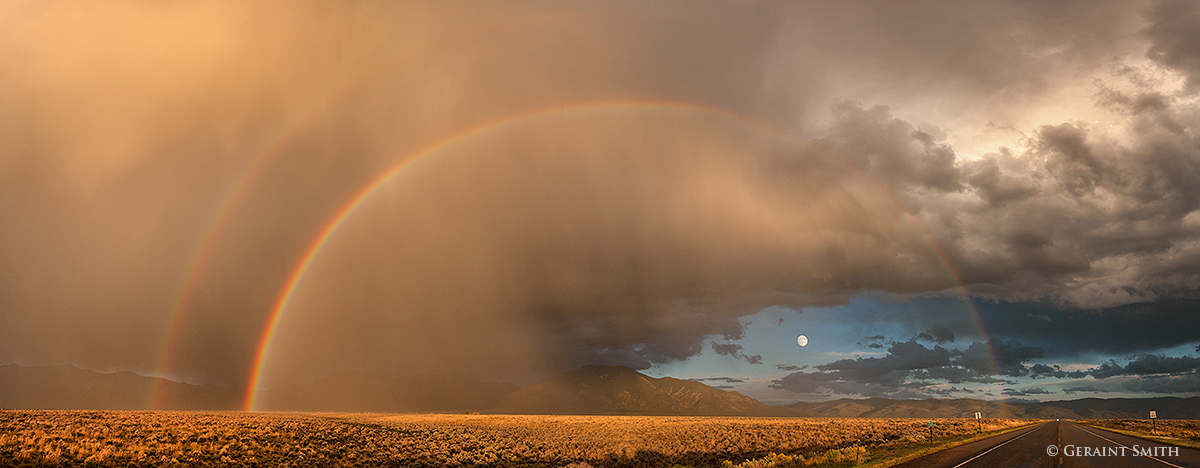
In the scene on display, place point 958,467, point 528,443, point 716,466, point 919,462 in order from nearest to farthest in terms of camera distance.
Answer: point 958,467 → point 919,462 → point 716,466 → point 528,443

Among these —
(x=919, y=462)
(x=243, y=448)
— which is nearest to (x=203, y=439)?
(x=243, y=448)

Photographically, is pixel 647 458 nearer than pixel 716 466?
No

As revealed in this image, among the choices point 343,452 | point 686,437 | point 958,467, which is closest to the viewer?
point 958,467

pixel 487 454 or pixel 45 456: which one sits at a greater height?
pixel 45 456

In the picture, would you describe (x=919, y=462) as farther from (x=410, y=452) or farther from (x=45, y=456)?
(x=45, y=456)

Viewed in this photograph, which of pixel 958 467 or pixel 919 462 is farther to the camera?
pixel 919 462

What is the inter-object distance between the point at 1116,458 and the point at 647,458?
2620cm

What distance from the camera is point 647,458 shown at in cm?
→ 4162

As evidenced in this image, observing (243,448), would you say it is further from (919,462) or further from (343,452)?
(919,462)

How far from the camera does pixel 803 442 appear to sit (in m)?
52.6

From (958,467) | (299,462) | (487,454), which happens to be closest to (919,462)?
(958,467)

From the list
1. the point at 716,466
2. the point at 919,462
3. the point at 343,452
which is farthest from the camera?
the point at 343,452

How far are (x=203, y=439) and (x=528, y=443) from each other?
2428 centimetres

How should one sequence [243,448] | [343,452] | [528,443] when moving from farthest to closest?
[528,443], [343,452], [243,448]
